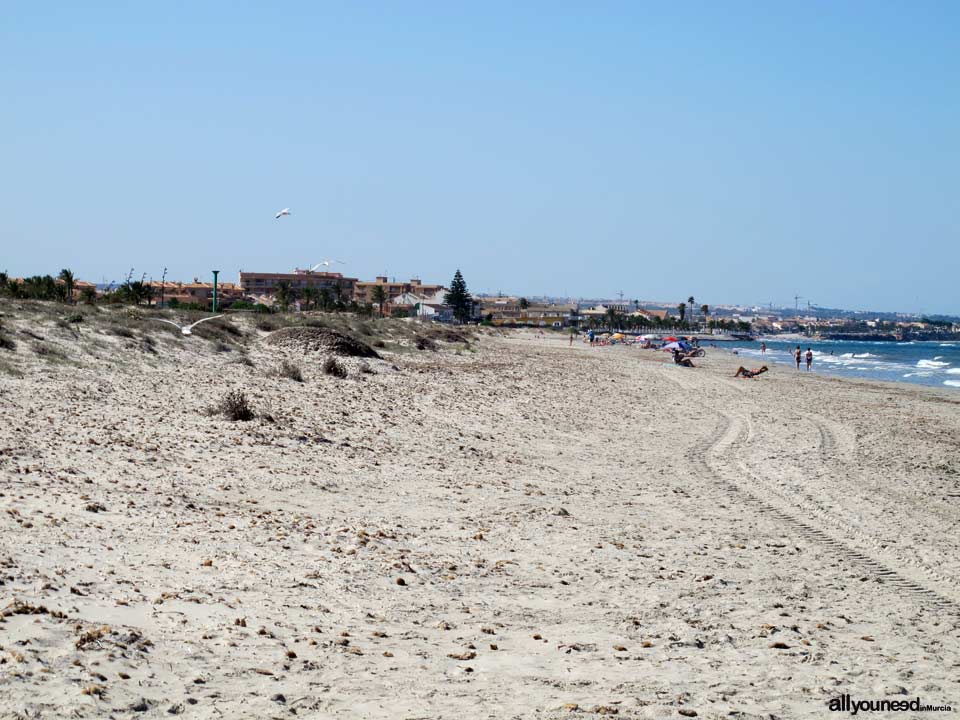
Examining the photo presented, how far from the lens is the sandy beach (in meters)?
5.26

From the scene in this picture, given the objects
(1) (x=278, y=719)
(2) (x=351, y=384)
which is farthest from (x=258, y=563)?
(2) (x=351, y=384)

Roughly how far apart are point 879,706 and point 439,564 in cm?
360

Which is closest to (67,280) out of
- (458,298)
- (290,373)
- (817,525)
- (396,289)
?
(290,373)

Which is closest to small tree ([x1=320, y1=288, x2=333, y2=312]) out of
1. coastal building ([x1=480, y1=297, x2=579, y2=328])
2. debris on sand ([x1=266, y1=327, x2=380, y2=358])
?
debris on sand ([x1=266, y1=327, x2=380, y2=358])

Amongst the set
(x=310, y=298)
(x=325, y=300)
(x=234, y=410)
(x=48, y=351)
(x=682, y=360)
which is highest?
(x=310, y=298)

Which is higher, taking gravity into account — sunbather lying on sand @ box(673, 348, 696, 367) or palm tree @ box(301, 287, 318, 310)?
palm tree @ box(301, 287, 318, 310)

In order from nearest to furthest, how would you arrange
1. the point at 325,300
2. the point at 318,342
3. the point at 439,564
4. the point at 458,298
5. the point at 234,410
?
1. the point at 439,564
2. the point at 234,410
3. the point at 318,342
4. the point at 325,300
5. the point at 458,298

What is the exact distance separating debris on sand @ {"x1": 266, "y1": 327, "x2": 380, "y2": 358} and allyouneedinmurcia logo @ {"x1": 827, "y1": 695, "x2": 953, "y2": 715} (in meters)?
23.3

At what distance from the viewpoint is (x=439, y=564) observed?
7.86 m

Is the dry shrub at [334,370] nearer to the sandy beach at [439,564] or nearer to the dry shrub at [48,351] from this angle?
the sandy beach at [439,564]

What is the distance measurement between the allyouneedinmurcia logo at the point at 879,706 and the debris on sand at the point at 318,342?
23.3 meters

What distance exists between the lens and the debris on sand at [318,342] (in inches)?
1109

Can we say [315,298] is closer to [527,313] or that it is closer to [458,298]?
[458,298]

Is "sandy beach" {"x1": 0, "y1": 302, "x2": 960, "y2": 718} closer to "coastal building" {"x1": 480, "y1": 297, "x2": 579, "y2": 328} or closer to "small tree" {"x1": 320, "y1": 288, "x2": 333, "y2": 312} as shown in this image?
"small tree" {"x1": 320, "y1": 288, "x2": 333, "y2": 312}
